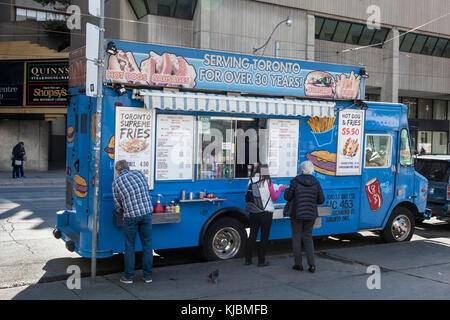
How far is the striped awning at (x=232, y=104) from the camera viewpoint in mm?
7414

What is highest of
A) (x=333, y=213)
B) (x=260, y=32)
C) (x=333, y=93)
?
(x=260, y=32)

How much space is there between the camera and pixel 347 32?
32.7m

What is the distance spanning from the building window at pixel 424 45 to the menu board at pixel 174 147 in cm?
3012

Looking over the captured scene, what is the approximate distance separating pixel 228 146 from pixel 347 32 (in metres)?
26.8

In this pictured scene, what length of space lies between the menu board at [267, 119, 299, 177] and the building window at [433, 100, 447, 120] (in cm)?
3538

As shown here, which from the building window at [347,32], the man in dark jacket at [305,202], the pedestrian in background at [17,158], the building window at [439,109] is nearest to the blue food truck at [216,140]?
the man in dark jacket at [305,202]

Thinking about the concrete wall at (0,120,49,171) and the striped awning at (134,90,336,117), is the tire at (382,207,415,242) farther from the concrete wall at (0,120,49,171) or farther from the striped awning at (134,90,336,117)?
the concrete wall at (0,120,49,171)

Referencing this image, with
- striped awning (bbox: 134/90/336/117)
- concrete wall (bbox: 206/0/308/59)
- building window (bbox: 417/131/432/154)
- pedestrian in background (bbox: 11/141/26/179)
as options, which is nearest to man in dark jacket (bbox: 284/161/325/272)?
striped awning (bbox: 134/90/336/117)

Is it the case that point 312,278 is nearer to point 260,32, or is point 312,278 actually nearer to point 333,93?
point 333,93

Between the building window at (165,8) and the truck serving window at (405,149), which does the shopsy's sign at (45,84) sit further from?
the truck serving window at (405,149)

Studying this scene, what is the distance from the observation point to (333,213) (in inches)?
368

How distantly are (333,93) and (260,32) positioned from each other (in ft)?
66.5

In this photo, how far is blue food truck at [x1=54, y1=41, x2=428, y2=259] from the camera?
24.2 ft
